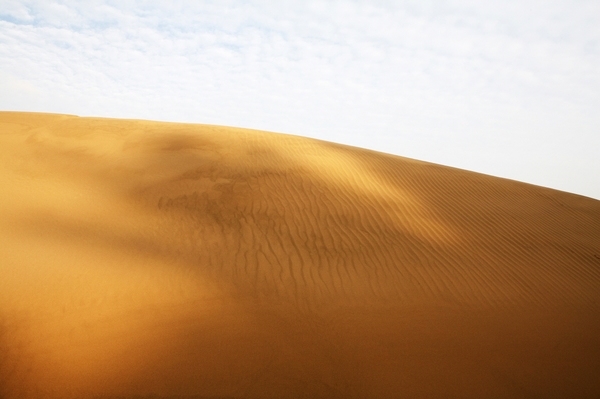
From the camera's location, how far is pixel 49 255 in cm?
555

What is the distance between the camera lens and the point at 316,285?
573cm

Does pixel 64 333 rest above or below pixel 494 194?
below

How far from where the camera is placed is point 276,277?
5.83 meters

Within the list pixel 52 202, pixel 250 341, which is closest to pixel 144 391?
pixel 250 341

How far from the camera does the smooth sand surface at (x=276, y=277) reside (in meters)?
3.86

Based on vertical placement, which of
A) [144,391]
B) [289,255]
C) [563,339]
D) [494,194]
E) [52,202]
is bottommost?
[144,391]

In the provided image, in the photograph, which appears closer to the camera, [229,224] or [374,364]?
[374,364]

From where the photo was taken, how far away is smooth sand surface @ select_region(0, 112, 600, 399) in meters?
3.86

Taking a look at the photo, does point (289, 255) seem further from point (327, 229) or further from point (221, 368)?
A: point (221, 368)

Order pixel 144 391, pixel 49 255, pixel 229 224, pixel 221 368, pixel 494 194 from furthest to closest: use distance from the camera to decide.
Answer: pixel 494 194
pixel 229 224
pixel 49 255
pixel 221 368
pixel 144 391

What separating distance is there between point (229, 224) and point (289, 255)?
1.53 meters

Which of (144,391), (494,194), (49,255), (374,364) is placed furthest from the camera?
(494,194)

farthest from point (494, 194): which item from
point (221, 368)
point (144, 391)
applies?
point (144, 391)

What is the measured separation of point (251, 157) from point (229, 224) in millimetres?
3552
